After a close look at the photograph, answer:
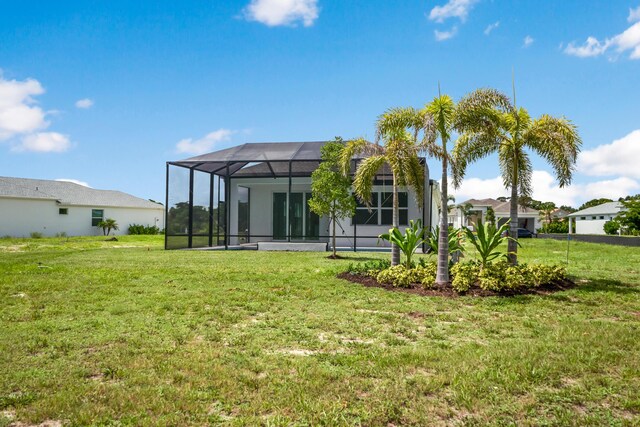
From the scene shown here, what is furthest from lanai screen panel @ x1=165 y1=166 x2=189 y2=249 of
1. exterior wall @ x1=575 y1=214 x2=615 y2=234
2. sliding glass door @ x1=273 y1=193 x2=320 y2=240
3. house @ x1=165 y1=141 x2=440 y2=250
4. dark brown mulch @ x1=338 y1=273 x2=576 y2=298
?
exterior wall @ x1=575 y1=214 x2=615 y2=234

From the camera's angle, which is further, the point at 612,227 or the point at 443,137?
the point at 612,227

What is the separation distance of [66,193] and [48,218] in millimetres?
2902

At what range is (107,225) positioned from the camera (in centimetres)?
3384

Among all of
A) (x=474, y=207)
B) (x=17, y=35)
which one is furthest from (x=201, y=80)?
(x=474, y=207)

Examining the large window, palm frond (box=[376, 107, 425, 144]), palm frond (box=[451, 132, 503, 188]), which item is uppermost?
palm frond (box=[376, 107, 425, 144])

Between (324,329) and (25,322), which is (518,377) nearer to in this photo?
(324,329)

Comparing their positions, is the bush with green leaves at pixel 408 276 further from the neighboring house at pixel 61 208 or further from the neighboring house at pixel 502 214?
the neighboring house at pixel 502 214

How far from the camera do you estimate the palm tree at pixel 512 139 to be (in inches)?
332

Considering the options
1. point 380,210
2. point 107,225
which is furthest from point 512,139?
point 107,225

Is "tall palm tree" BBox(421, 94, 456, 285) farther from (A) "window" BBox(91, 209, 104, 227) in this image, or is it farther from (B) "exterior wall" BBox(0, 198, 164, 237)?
(A) "window" BBox(91, 209, 104, 227)

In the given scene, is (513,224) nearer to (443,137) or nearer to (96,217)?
(443,137)

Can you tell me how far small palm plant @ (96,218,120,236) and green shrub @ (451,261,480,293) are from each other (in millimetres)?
31160

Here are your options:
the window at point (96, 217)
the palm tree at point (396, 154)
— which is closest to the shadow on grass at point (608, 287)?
the palm tree at point (396, 154)

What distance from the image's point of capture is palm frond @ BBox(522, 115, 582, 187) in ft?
28.8
